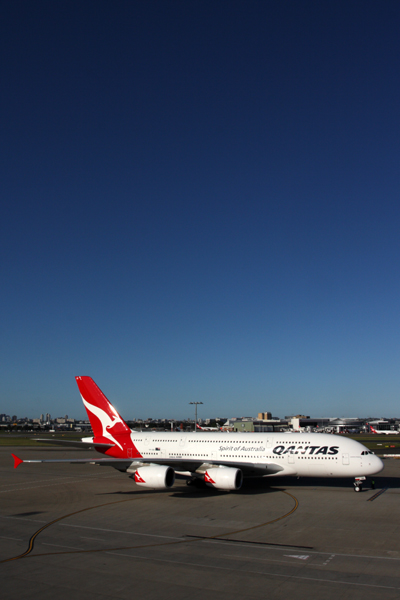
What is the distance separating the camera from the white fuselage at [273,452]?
32.6 meters

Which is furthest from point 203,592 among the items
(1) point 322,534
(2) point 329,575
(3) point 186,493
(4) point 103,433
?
(4) point 103,433

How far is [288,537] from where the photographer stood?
68.4 ft

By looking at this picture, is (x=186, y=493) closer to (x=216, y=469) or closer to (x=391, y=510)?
(x=216, y=469)

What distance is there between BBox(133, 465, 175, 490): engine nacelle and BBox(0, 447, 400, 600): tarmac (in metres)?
1.12

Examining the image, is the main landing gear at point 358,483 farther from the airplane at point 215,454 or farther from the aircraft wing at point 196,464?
the aircraft wing at point 196,464

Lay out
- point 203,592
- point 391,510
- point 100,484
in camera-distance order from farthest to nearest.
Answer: point 100,484
point 391,510
point 203,592

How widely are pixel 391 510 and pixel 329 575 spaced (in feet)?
46.5

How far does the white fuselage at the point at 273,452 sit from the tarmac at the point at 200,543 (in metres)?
1.90

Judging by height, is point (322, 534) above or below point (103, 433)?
below

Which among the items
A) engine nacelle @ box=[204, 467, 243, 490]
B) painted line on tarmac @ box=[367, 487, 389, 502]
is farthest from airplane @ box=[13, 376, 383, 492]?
painted line on tarmac @ box=[367, 487, 389, 502]

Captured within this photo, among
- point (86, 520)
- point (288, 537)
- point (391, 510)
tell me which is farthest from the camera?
point (391, 510)

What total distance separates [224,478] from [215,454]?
17.9 feet

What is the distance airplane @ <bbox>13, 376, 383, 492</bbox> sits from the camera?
103 feet

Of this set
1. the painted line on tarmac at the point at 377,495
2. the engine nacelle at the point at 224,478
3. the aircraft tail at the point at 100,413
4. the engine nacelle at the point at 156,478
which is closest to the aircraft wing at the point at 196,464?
the engine nacelle at the point at 156,478
